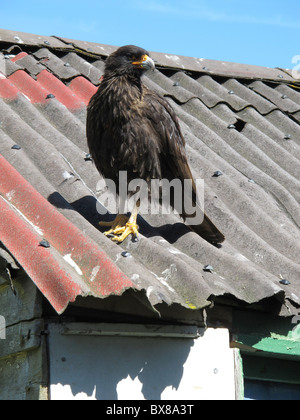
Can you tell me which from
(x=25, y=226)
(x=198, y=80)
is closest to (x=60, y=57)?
(x=198, y=80)

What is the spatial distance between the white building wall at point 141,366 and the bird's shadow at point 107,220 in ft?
2.15

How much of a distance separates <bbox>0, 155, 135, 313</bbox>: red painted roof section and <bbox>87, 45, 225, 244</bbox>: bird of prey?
461 mm

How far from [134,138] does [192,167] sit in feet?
3.12

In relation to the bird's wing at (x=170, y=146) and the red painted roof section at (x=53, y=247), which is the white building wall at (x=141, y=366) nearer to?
the red painted roof section at (x=53, y=247)

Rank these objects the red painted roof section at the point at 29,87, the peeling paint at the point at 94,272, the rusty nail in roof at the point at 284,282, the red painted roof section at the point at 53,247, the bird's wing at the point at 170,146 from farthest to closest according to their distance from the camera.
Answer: the red painted roof section at the point at 29,87
the bird's wing at the point at 170,146
the rusty nail in roof at the point at 284,282
the peeling paint at the point at 94,272
the red painted roof section at the point at 53,247

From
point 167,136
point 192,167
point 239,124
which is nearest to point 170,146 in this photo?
point 167,136

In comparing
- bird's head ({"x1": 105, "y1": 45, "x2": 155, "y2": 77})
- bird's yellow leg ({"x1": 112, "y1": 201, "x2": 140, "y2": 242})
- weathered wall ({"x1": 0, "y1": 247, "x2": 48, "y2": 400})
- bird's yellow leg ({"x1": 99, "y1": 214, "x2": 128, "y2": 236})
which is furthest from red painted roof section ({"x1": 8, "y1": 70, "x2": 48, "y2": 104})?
weathered wall ({"x1": 0, "y1": 247, "x2": 48, "y2": 400})

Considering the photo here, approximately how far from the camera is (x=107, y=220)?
3.90 metres

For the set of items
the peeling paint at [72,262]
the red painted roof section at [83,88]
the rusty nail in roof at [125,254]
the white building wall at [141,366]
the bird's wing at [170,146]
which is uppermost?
the red painted roof section at [83,88]

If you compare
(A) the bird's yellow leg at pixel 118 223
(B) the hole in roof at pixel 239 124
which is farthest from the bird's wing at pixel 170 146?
(B) the hole in roof at pixel 239 124

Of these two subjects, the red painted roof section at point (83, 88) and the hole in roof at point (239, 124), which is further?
the hole in roof at point (239, 124)

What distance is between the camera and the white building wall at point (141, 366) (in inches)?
117

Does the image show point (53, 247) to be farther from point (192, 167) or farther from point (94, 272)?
point (192, 167)

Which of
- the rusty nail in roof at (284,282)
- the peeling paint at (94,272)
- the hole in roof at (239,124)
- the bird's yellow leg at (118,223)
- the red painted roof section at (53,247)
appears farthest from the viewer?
the hole in roof at (239,124)
